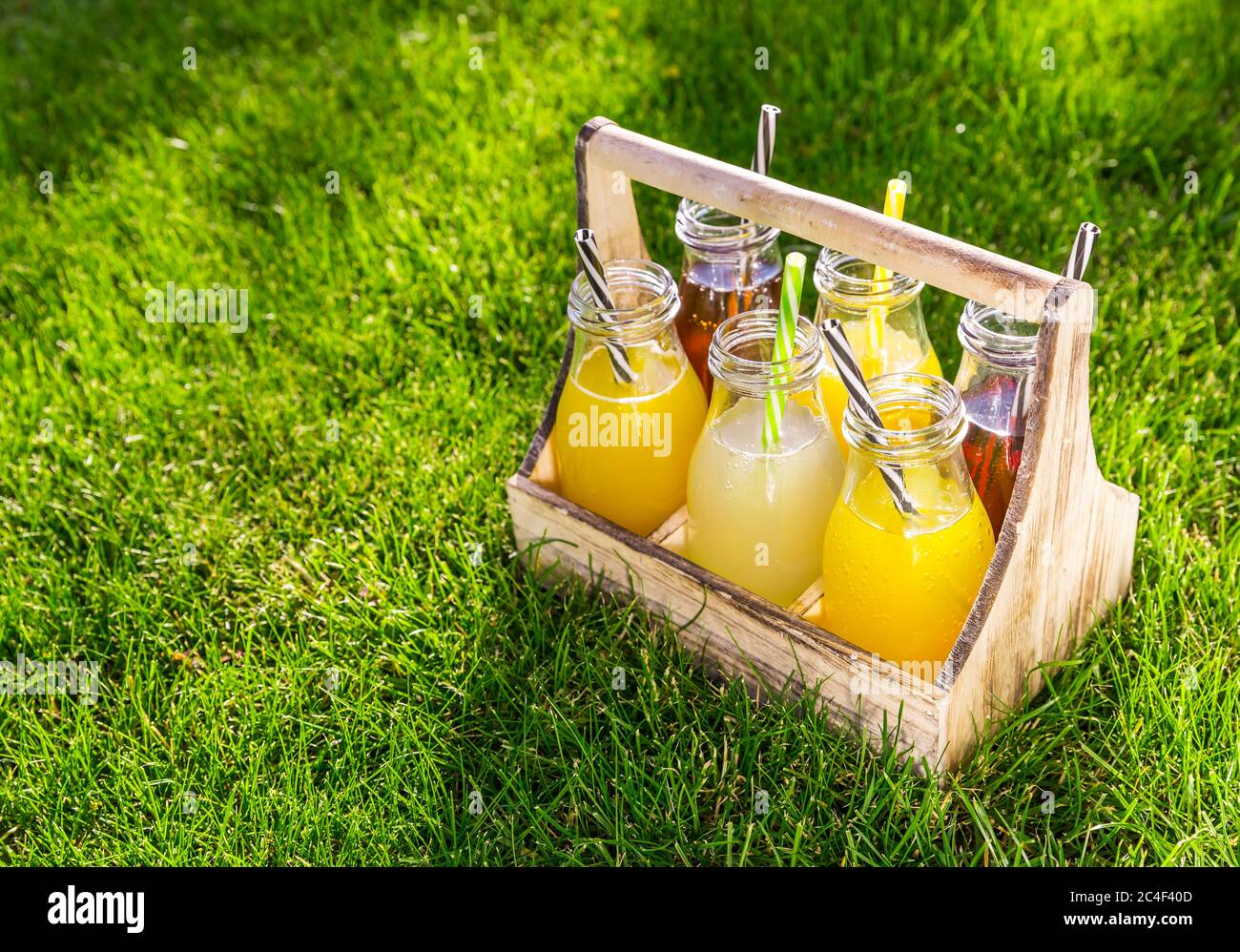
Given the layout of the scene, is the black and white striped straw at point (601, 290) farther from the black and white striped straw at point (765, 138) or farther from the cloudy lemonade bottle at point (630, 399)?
the black and white striped straw at point (765, 138)

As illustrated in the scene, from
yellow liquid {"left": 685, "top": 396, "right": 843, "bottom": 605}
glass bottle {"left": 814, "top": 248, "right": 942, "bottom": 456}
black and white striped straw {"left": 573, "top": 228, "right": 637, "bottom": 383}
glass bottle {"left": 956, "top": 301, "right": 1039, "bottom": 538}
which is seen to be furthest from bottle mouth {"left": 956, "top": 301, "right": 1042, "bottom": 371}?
black and white striped straw {"left": 573, "top": 228, "right": 637, "bottom": 383}

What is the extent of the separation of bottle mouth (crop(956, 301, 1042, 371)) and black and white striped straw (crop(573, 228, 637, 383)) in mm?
482

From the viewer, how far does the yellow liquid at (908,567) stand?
167 centimetres

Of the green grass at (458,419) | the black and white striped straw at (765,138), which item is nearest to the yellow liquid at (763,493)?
the green grass at (458,419)

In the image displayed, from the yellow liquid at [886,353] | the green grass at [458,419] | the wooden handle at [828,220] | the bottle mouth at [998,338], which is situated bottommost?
the green grass at [458,419]

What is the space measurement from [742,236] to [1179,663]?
92cm

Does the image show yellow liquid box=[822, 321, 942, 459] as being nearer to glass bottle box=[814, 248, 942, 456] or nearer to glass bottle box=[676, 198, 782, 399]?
glass bottle box=[814, 248, 942, 456]

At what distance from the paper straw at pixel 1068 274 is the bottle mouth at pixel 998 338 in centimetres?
3

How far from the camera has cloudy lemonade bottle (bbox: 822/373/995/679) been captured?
162 centimetres

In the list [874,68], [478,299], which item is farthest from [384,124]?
[874,68]

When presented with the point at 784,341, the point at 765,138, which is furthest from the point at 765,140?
the point at 784,341

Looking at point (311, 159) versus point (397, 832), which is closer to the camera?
point (397, 832)

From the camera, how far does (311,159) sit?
3.40 meters

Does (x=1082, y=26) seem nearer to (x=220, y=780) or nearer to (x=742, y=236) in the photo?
(x=742, y=236)
